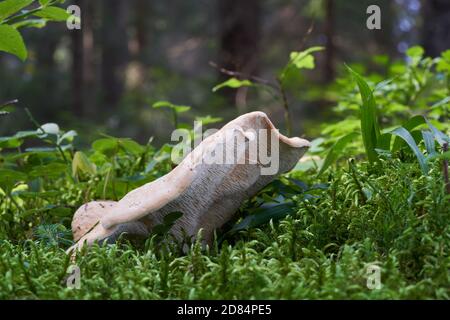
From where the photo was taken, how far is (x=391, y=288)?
111 centimetres

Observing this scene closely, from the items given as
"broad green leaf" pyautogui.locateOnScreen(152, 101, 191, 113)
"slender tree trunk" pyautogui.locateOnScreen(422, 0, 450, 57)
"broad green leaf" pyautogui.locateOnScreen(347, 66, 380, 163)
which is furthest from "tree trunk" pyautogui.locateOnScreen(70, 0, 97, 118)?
"broad green leaf" pyautogui.locateOnScreen(347, 66, 380, 163)

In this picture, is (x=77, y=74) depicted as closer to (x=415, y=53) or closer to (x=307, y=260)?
(x=415, y=53)

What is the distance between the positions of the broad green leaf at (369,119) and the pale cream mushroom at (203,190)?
0.27 metres

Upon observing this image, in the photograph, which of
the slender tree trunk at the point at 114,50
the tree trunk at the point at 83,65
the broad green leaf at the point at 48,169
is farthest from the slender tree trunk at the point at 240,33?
the slender tree trunk at the point at 114,50

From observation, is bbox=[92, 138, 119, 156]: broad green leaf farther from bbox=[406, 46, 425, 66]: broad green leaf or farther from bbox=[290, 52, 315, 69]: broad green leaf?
bbox=[406, 46, 425, 66]: broad green leaf

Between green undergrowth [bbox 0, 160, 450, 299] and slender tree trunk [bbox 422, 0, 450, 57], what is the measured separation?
10.5 ft

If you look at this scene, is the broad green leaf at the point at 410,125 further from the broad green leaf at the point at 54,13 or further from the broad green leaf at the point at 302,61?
the broad green leaf at the point at 54,13

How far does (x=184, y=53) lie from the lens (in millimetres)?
12250

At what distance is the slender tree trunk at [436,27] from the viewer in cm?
429

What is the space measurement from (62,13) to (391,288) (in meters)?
1.40

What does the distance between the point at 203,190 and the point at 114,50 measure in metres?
12.2

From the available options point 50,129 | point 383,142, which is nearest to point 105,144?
point 50,129

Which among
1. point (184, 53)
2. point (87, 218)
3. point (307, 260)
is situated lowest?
point (307, 260)

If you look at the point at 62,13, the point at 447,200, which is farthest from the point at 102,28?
the point at 447,200
